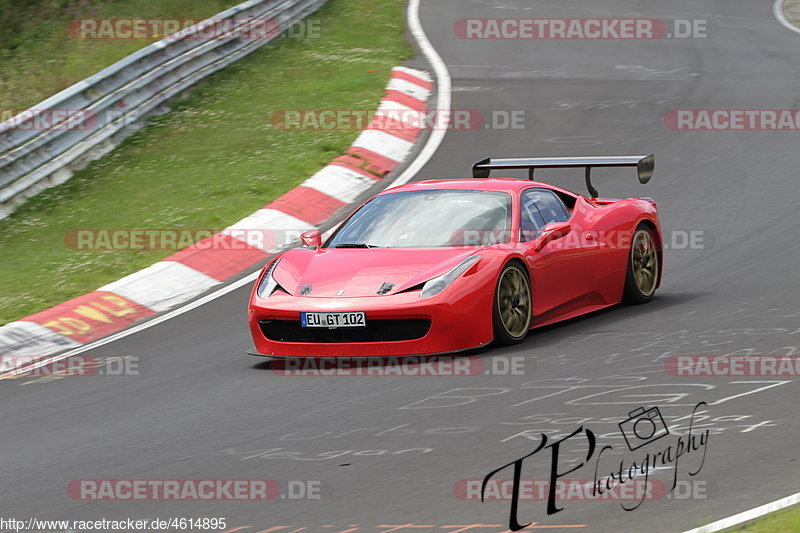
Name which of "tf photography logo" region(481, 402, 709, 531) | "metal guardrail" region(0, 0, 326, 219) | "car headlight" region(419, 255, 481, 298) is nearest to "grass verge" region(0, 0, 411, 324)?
"metal guardrail" region(0, 0, 326, 219)

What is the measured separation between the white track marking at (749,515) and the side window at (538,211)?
→ 3.76m

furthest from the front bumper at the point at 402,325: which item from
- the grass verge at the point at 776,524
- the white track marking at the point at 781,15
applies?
the white track marking at the point at 781,15

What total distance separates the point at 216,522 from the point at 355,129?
33.3 ft

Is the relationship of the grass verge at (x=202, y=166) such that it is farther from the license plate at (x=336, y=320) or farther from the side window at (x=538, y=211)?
the side window at (x=538, y=211)

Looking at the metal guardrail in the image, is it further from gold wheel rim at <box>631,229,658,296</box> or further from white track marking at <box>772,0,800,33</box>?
white track marking at <box>772,0,800,33</box>

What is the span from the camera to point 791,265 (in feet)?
31.6

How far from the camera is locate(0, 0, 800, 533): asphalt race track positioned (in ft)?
16.5

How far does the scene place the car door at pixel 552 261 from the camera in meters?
8.14

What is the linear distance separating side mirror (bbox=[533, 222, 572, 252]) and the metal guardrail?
6.44 m

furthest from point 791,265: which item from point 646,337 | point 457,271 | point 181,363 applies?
point 181,363

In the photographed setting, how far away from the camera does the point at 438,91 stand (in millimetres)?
16547

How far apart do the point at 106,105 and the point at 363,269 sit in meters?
7.49

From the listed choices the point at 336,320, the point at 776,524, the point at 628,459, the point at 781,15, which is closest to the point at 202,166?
the point at 336,320

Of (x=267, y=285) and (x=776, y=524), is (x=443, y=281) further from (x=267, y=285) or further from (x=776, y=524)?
(x=776, y=524)
